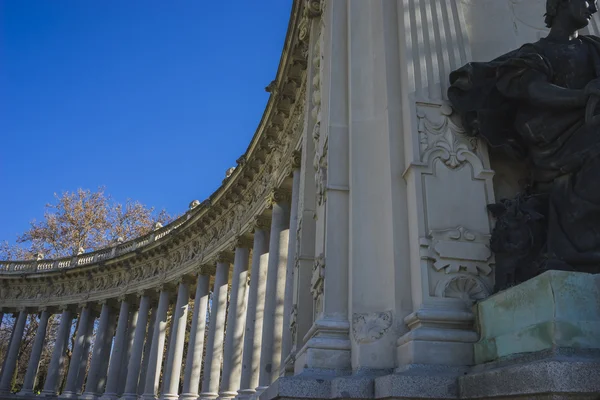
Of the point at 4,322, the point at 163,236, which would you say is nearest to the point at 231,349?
the point at 163,236

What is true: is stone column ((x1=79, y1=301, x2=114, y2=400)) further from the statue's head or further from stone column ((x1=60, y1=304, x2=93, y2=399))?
the statue's head

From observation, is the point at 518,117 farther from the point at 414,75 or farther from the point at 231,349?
the point at 231,349

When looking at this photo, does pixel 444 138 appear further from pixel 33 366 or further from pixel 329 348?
pixel 33 366

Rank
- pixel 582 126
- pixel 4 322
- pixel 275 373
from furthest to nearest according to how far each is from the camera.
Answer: pixel 4 322 < pixel 275 373 < pixel 582 126

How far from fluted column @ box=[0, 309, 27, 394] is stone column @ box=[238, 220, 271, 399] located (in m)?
34.0

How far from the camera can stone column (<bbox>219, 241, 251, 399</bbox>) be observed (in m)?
24.9

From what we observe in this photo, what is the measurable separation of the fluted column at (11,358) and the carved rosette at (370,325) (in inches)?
1925

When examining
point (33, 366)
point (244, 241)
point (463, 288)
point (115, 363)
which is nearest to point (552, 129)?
point (463, 288)

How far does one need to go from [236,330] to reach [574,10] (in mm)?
21512

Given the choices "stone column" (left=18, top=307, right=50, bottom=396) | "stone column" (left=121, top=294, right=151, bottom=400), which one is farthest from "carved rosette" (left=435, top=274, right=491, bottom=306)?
"stone column" (left=18, top=307, right=50, bottom=396)

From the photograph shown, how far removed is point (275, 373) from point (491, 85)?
14410 mm

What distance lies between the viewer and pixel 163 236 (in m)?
38.6

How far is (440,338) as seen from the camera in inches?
275

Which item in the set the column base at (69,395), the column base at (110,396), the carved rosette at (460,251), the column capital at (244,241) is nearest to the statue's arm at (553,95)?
the carved rosette at (460,251)
